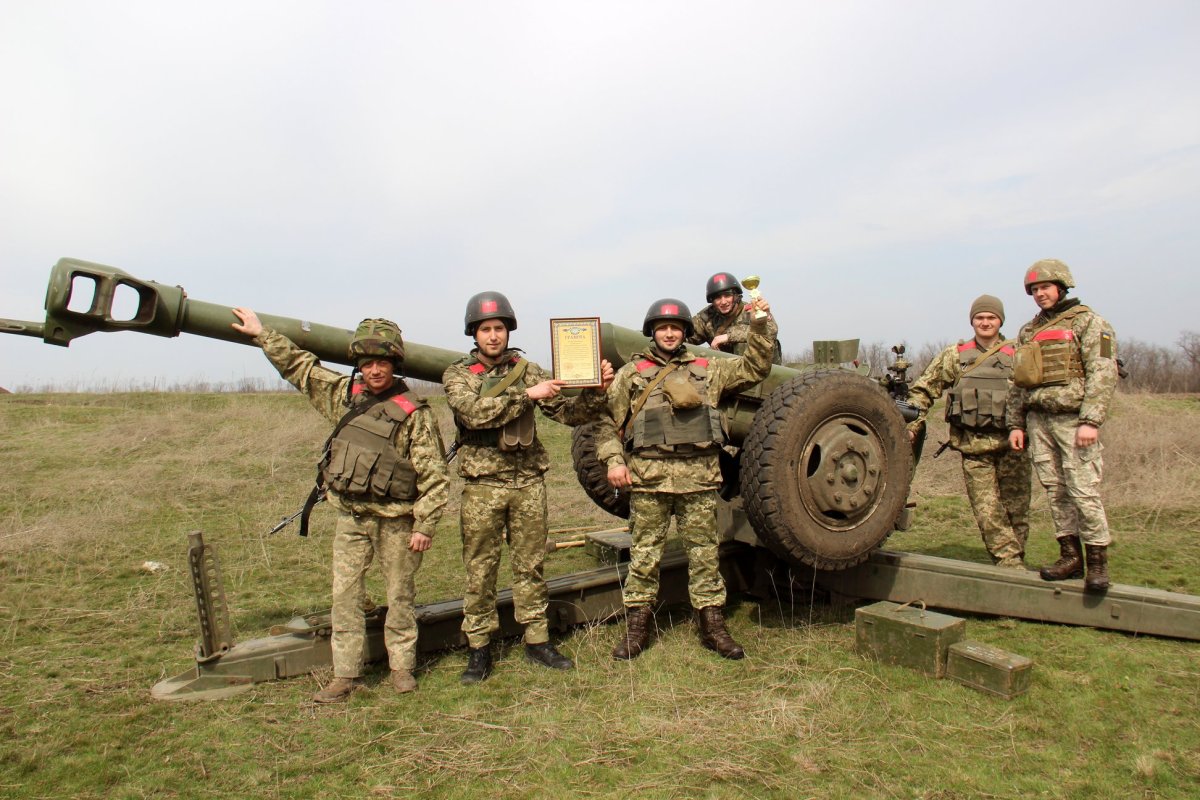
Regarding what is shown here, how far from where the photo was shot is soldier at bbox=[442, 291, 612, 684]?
4238mm

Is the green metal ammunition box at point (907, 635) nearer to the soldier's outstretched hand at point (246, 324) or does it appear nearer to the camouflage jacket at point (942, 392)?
the camouflage jacket at point (942, 392)

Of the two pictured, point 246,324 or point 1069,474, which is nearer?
point 246,324

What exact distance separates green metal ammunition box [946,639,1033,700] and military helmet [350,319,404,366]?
3147 mm

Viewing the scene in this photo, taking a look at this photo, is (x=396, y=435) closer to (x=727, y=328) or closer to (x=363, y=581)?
→ (x=363, y=581)

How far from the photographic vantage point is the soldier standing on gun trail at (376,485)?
4.01m

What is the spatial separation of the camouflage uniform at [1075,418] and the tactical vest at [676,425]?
1921 millimetres

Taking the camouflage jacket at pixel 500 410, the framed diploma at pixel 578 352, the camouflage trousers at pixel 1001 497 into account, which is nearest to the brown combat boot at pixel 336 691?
the camouflage jacket at pixel 500 410

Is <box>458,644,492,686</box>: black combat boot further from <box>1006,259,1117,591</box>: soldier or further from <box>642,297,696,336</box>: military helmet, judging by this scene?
<box>1006,259,1117,591</box>: soldier

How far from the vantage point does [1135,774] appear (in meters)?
2.99

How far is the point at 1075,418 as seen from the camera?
455cm

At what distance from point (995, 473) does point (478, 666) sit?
3659mm

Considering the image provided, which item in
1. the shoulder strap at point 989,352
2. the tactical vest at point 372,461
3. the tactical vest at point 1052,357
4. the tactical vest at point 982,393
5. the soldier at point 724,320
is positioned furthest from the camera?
the soldier at point 724,320

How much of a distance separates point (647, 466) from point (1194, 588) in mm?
4004

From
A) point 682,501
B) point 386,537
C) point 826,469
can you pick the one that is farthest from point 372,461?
point 826,469
